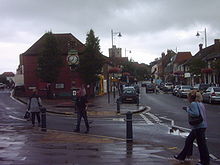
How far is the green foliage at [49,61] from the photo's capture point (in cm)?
4278

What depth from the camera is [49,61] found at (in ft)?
140

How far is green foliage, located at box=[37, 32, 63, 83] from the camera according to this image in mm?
42781

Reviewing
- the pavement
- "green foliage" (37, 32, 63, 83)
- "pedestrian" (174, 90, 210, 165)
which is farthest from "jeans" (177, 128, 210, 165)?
"green foliage" (37, 32, 63, 83)

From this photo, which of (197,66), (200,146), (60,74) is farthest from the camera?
(197,66)

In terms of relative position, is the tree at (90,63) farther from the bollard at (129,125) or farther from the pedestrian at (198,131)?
the pedestrian at (198,131)

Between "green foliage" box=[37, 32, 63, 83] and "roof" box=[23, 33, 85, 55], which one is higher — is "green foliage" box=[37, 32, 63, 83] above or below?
below

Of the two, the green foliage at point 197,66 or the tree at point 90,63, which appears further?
the green foliage at point 197,66

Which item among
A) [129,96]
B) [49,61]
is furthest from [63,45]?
[129,96]

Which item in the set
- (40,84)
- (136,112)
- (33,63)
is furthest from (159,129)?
(33,63)

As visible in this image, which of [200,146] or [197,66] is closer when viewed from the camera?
[200,146]

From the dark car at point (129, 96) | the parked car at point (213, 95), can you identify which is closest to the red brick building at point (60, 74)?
the dark car at point (129, 96)

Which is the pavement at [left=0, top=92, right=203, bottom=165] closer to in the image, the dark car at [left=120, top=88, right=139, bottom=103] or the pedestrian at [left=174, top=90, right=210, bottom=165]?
the pedestrian at [left=174, top=90, right=210, bottom=165]

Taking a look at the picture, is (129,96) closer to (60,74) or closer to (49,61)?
(49,61)

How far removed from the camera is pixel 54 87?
49.9 m
